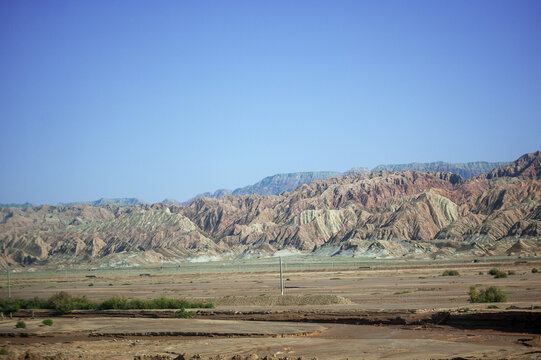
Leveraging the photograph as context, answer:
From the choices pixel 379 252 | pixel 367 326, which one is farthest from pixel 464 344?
pixel 379 252

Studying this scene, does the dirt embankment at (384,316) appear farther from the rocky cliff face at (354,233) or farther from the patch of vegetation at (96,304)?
the rocky cliff face at (354,233)

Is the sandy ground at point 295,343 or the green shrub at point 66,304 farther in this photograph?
the green shrub at point 66,304

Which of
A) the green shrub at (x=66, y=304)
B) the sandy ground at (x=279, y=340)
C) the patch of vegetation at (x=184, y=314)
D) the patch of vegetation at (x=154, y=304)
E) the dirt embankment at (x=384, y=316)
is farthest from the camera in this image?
the green shrub at (x=66, y=304)

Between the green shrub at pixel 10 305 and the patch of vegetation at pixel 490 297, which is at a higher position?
the patch of vegetation at pixel 490 297

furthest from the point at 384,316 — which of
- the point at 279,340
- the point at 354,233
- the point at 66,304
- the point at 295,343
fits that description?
the point at 354,233

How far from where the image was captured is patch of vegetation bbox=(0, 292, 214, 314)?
36.6 meters

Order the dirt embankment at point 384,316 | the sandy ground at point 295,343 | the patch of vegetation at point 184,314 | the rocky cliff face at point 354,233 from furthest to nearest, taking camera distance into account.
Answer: the rocky cliff face at point 354,233, the patch of vegetation at point 184,314, the dirt embankment at point 384,316, the sandy ground at point 295,343

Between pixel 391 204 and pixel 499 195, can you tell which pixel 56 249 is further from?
pixel 499 195

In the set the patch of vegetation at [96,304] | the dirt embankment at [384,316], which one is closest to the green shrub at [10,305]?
the patch of vegetation at [96,304]

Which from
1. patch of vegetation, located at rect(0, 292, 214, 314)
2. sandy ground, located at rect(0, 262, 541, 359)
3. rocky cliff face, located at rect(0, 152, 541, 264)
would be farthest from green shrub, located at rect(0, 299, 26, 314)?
rocky cliff face, located at rect(0, 152, 541, 264)

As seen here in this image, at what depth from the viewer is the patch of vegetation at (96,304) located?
36.6 meters

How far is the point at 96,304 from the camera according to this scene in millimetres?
39844

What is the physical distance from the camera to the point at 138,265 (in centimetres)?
13175

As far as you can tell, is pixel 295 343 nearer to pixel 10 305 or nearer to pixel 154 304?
pixel 154 304
